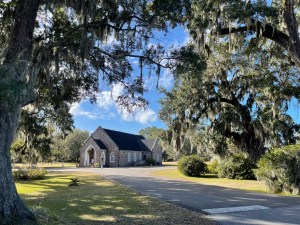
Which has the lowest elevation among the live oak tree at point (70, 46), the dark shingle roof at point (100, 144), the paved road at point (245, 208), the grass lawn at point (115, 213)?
the paved road at point (245, 208)

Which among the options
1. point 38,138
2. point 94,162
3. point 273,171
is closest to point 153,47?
point 273,171

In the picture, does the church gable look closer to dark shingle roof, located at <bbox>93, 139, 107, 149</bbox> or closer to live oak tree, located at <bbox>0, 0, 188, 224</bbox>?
dark shingle roof, located at <bbox>93, 139, 107, 149</bbox>

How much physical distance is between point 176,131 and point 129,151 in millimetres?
30763

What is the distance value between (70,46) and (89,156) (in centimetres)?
4151

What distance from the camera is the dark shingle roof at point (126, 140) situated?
51191mm

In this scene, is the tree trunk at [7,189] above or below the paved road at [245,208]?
above

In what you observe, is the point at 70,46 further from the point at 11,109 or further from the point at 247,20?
the point at 247,20

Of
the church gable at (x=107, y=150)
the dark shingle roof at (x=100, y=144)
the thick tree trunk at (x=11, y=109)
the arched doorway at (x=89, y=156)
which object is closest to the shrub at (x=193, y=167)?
the thick tree trunk at (x=11, y=109)

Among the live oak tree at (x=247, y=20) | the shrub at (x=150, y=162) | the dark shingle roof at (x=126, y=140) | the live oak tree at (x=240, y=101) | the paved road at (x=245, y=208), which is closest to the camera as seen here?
the paved road at (x=245, y=208)

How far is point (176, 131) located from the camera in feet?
74.4

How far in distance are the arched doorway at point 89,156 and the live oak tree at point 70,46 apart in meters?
37.4

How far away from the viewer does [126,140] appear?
2152 inches

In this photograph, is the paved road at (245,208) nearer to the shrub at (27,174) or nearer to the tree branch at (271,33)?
the tree branch at (271,33)

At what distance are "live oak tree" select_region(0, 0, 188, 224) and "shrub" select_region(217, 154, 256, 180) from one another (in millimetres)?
13567
